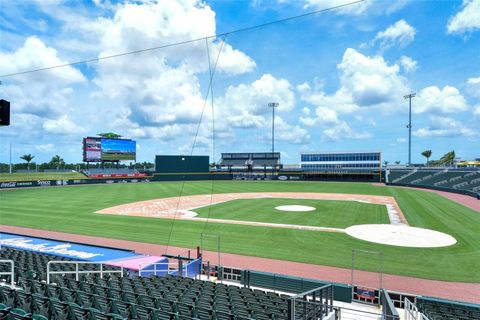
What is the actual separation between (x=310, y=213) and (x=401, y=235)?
10386mm

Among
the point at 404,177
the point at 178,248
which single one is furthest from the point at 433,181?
the point at 178,248

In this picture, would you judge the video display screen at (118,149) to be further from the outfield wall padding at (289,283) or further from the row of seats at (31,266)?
the outfield wall padding at (289,283)

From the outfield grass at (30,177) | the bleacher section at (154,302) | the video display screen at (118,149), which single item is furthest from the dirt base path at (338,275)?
the video display screen at (118,149)

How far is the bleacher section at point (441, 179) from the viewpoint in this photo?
5051 centimetres

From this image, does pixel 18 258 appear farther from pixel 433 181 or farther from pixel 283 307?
pixel 433 181

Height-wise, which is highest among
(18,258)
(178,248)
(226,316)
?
(226,316)

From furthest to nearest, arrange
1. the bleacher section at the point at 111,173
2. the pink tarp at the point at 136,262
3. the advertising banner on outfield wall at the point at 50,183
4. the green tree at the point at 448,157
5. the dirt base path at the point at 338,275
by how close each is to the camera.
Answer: the green tree at the point at 448,157
the bleacher section at the point at 111,173
the advertising banner on outfield wall at the point at 50,183
the pink tarp at the point at 136,262
the dirt base path at the point at 338,275

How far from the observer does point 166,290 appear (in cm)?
905

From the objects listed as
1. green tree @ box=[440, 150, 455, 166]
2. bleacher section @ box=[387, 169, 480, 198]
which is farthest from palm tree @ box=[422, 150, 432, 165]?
bleacher section @ box=[387, 169, 480, 198]

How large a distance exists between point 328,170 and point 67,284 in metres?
82.5

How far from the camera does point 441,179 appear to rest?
61.5m

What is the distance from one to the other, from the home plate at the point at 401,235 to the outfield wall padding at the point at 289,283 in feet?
34.0

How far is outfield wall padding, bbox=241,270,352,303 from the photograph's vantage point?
1145 cm

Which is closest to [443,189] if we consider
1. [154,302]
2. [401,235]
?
[401,235]
